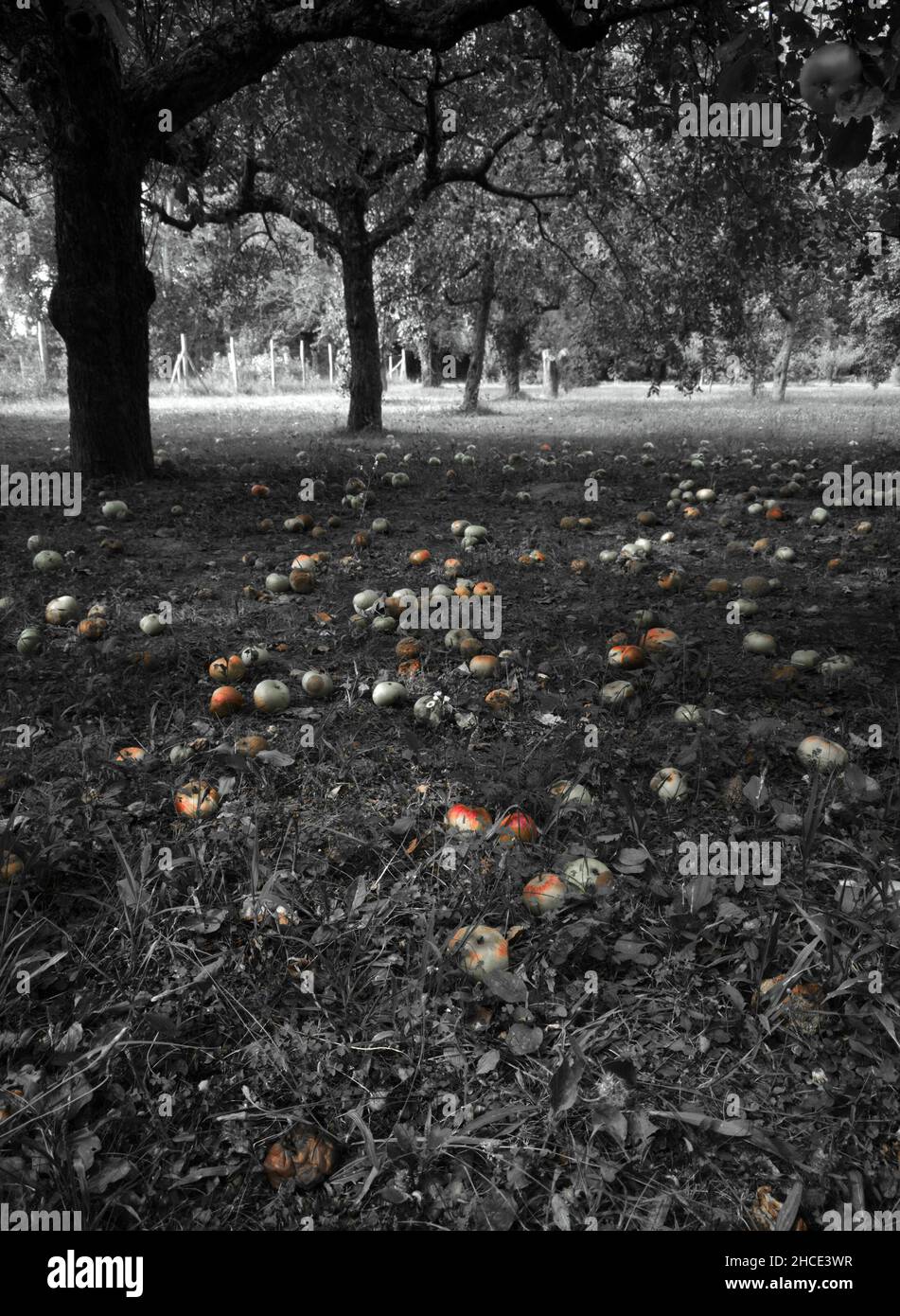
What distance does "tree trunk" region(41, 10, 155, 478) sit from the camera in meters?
6.90

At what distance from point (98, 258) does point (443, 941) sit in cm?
740

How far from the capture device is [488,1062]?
1722mm

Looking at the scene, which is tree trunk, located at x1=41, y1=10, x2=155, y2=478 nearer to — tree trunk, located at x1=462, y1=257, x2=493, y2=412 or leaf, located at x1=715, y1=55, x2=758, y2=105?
leaf, located at x1=715, y1=55, x2=758, y2=105

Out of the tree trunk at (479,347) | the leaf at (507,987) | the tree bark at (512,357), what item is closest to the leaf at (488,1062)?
the leaf at (507,987)

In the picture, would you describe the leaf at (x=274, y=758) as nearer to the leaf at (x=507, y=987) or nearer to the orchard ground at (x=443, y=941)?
the orchard ground at (x=443, y=941)

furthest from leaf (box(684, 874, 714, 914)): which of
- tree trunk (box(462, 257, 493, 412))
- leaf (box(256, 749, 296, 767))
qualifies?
tree trunk (box(462, 257, 493, 412))

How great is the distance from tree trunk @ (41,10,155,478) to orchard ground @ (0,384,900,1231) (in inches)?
158

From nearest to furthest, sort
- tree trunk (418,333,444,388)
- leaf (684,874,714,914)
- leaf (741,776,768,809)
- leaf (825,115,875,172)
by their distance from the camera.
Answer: leaf (684,874,714,914), leaf (825,115,875,172), leaf (741,776,768,809), tree trunk (418,333,444,388)

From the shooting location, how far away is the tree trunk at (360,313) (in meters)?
12.5

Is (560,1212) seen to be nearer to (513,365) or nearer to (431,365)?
(513,365)

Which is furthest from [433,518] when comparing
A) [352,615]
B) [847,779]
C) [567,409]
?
[567,409]

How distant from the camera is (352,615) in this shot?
14.3 feet

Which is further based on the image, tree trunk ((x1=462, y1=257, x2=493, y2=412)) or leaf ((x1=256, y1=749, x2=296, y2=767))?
tree trunk ((x1=462, y1=257, x2=493, y2=412))

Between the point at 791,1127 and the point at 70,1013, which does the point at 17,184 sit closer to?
the point at 70,1013
